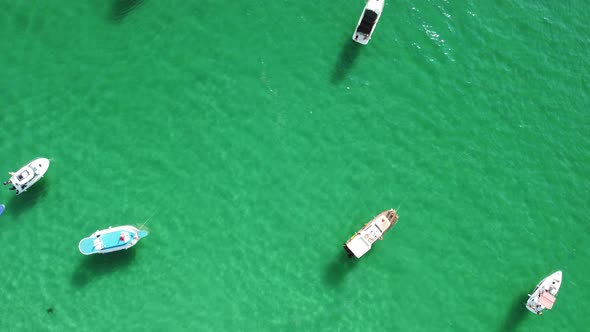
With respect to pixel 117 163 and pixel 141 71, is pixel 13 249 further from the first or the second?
pixel 141 71

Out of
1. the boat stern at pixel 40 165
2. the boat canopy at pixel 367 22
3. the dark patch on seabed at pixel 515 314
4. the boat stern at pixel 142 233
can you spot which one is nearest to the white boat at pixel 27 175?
the boat stern at pixel 40 165

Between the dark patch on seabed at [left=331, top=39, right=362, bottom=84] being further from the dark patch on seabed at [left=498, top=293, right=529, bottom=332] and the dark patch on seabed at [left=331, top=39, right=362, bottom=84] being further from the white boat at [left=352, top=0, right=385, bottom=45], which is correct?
the dark patch on seabed at [left=498, top=293, right=529, bottom=332]

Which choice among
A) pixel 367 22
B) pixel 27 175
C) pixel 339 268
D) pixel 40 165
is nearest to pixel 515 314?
pixel 339 268

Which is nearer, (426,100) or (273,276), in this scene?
(273,276)

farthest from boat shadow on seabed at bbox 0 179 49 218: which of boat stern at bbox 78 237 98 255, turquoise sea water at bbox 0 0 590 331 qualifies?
boat stern at bbox 78 237 98 255

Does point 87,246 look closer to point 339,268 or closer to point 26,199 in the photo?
point 26,199

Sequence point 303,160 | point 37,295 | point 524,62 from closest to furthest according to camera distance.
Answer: point 37,295 → point 303,160 → point 524,62

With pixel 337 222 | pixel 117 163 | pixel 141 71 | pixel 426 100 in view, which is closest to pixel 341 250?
pixel 337 222
